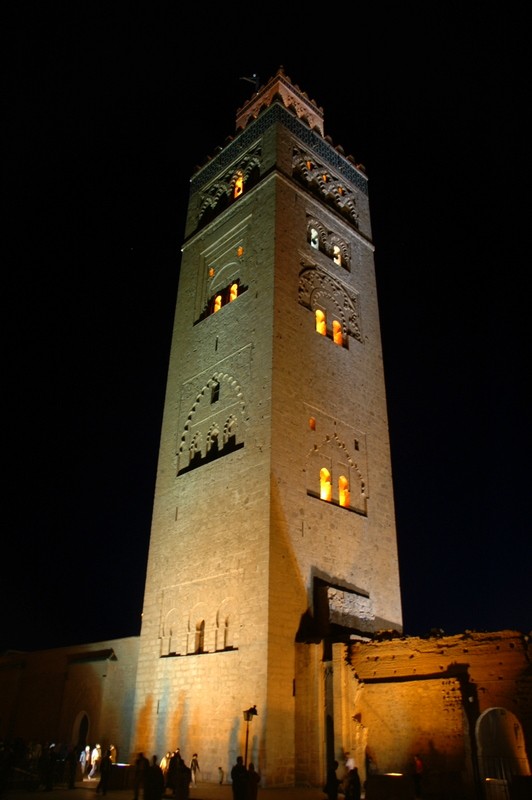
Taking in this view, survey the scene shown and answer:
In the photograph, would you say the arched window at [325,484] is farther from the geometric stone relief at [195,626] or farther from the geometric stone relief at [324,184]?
the geometric stone relief at [324,184]

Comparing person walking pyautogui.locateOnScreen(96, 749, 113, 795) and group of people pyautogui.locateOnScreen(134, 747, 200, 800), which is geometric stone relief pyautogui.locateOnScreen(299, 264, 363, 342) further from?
person walking pyautogui.locateOnScreen(96, 749, 113, 795)

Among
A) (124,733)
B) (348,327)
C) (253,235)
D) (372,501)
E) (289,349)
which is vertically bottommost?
(124,733)

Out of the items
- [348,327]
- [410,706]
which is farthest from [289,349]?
[410,706]

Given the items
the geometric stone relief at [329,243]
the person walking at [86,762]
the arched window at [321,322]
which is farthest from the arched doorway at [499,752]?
the geometric stone relief at [329,243]

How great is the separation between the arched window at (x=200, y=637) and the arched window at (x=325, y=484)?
14.3 feet

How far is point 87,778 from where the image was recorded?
613 inches

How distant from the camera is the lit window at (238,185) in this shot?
22978mm

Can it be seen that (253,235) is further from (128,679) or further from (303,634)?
(128,679)

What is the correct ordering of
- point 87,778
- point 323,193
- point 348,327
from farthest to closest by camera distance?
point 323,193 < point 348,327 < point 87,778

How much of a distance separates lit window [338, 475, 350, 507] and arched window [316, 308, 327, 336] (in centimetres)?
462

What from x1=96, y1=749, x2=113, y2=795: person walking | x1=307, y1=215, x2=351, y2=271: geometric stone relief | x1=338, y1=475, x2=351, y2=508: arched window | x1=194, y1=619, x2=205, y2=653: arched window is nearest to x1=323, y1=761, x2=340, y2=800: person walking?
x1=96, y1=749, x2=113, y2=795: person walking

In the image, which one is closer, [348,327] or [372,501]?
[372,501]

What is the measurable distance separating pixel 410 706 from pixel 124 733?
878 centimetres

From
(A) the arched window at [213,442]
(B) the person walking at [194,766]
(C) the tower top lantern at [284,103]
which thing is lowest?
(B) the person walking at [194,766]
